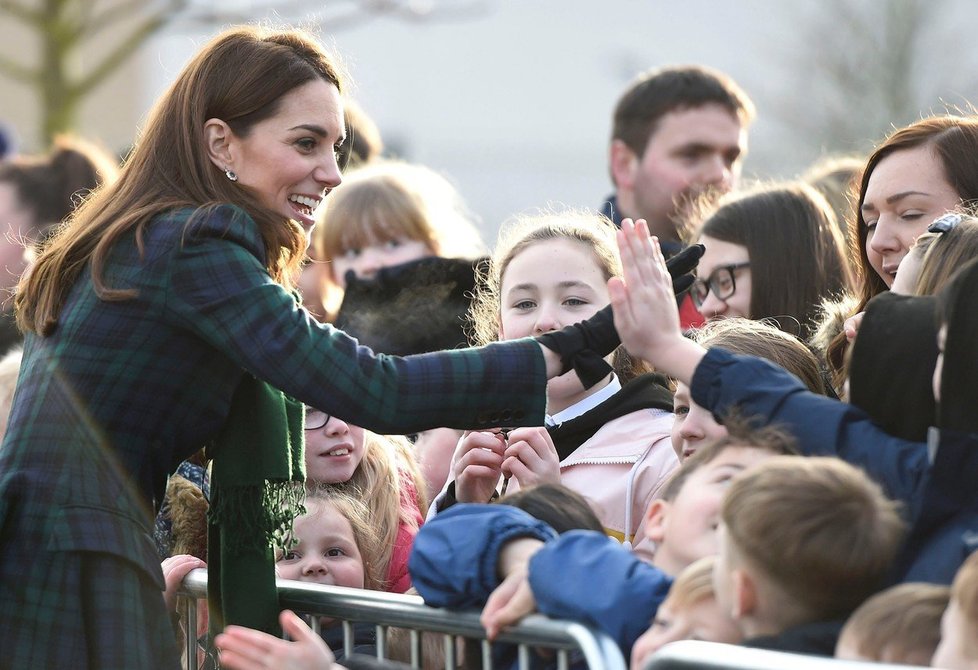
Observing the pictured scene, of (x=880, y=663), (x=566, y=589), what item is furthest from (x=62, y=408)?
(x=880, y=663)

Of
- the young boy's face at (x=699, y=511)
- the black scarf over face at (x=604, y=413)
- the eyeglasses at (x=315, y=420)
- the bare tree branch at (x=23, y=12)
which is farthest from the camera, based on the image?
the bare tree branch at (x=23, y=12)

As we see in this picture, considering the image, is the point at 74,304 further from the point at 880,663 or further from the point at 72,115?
the point at 72,115

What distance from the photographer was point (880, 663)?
7.38 feet

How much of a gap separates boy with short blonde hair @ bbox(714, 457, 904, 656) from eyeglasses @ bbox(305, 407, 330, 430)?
79.6 inches

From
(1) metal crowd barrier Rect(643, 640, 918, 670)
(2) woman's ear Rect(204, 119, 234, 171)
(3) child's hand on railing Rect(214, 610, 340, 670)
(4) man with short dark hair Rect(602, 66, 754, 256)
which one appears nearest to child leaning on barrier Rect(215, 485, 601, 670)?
(3) child's hand on railing Rect(214, 610, 340, 670)

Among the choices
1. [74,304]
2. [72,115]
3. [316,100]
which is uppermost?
[72,115]

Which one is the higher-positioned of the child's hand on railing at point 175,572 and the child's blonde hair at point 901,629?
the child's blonde hair at point 901,629

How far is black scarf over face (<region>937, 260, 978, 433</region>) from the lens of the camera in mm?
2535

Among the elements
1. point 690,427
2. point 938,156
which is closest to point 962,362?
point 690,427

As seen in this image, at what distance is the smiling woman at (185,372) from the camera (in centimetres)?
322

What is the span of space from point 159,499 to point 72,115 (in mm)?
11748

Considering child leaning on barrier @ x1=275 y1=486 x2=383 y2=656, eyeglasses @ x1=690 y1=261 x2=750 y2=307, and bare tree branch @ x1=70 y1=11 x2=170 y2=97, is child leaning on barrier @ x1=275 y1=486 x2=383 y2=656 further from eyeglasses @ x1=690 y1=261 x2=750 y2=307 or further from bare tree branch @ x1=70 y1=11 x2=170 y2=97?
bare tree branch @ x1=70 y1=11 x2=170 y2=97

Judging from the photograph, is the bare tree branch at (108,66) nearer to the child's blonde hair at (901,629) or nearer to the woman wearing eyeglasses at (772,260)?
the woman wearing eyeglasses at (772,260)

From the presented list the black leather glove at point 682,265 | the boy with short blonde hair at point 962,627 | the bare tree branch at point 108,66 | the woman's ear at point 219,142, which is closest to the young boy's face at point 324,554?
the woman's ear at point 219,142
